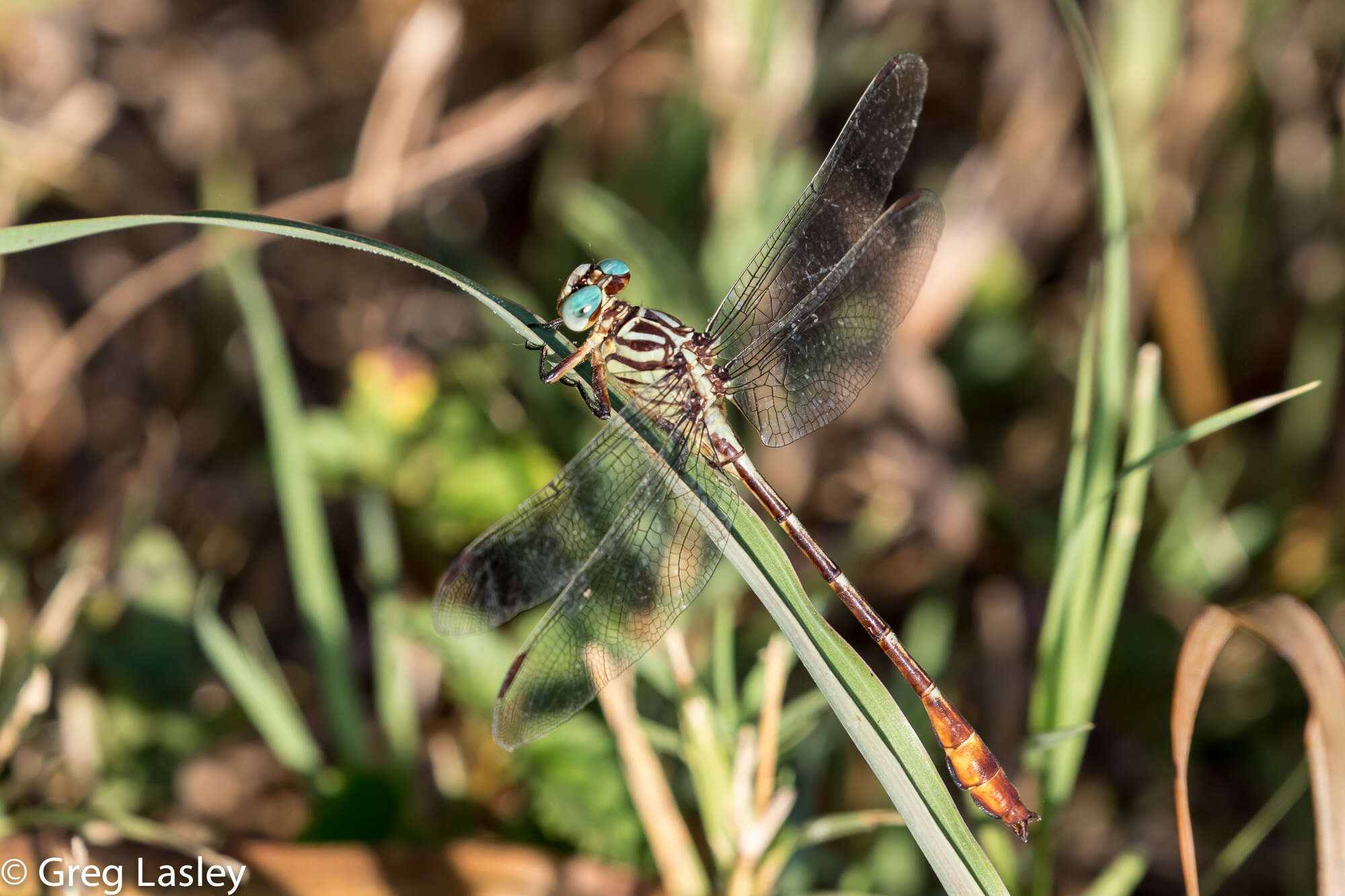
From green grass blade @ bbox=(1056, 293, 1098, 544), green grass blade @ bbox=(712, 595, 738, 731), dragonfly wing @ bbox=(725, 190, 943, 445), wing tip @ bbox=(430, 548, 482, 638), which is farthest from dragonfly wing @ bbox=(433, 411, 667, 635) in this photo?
green grass blade @ bbox=(1056, 293, 1098, 544)

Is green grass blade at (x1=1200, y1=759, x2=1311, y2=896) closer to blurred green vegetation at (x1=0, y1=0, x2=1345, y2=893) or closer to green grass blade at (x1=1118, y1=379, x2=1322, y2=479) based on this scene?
blurred green vegetation at (x1=0, y1=0, x2=1345, y2=893)

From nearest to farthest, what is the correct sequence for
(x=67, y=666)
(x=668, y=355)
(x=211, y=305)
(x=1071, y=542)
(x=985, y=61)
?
(x=1071, y=542) < (x=668, y=355) < (x=67, y=666) < (x=211, y=305) < (x=985, y=61)

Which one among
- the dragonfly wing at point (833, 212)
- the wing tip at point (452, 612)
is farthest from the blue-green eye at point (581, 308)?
the wing tip at point (452, 612)

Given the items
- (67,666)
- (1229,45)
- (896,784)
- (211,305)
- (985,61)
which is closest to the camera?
(896,784)

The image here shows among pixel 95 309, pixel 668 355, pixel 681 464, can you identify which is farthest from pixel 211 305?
pixel 681 464

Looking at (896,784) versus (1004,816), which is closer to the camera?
(896,784)

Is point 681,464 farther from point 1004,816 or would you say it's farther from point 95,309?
point 95,309

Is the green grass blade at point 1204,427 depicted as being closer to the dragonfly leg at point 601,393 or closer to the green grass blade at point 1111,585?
the green grass blade at point 1111,585
